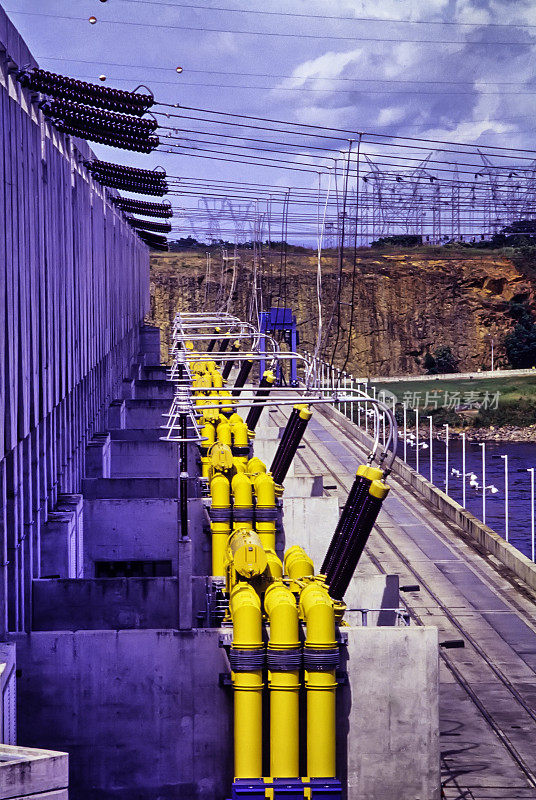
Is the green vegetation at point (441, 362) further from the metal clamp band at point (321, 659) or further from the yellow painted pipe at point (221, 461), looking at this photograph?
the metal clamp band at point (321, 659)

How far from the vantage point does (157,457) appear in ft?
100

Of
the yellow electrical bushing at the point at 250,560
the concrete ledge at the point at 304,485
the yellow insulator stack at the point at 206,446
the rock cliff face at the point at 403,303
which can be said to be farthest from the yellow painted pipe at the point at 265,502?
the rock cliff face at the point at 403,303

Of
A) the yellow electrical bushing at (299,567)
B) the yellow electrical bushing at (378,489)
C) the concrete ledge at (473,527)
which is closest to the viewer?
the yellow electrical bushing at (378,489)

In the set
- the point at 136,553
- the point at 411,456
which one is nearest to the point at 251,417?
the point at 136,553

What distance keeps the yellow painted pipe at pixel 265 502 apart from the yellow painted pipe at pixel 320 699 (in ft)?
24.9

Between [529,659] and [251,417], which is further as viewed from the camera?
[251,417]

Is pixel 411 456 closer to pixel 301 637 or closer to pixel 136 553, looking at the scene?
pixel 136 553

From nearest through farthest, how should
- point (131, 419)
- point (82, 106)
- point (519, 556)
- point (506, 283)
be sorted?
1. point (82, 106)
2. point (519, 556)
3. point (131, 419)
4. point (506, 283)

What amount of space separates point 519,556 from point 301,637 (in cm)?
1613

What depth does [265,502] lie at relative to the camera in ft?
72.8

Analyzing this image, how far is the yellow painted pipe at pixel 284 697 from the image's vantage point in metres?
14.3

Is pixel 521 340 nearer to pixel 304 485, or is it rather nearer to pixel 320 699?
pixel 304 485

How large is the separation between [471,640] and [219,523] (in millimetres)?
5541

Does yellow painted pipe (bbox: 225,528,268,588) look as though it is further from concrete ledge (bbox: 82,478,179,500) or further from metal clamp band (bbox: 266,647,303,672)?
concrete ledge (bbox: 82,478,179,500)
